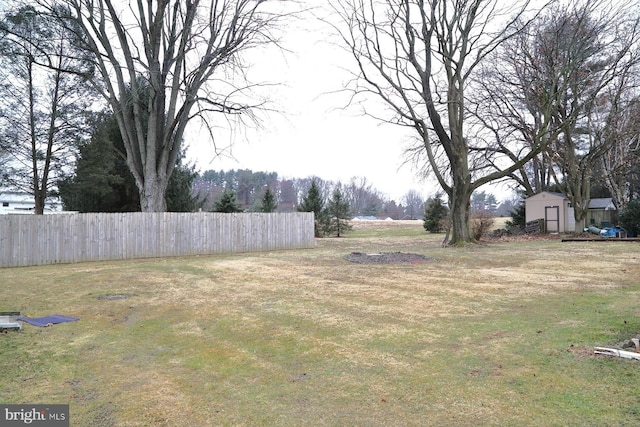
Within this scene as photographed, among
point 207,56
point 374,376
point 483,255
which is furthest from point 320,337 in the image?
point 207,56

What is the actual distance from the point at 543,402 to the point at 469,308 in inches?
137

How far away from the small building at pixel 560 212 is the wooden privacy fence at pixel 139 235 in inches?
679

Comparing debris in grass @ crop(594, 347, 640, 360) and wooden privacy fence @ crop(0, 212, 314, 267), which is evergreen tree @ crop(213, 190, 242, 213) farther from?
debris in grass @ crop(594, 347, 640, 360)

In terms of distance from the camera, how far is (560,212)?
28.2 metres

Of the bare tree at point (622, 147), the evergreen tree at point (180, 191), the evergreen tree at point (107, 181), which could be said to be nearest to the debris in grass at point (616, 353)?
the evergreen tree at point (107, 181)

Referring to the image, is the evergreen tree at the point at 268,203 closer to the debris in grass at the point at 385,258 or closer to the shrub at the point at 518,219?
the shrub at the point at 518,219

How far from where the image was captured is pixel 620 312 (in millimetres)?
5895

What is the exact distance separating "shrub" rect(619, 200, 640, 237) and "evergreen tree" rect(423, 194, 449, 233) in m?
12.3

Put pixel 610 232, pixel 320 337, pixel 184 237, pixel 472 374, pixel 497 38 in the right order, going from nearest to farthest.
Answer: pixel 472 374 < pixel 320 337 < pixel 184 237 < pixel 497 38 < pixel 610 232

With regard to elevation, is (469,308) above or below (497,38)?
below

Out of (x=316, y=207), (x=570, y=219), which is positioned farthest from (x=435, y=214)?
(x=316, y=207)

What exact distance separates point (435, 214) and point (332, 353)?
30.4 m

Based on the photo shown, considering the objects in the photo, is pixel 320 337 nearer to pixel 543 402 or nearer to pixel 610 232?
pixel 543 402

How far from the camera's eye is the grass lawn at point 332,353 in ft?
10.5
